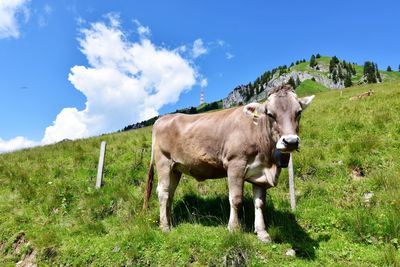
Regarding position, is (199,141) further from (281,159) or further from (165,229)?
(165,229)

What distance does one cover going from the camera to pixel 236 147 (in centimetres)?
708

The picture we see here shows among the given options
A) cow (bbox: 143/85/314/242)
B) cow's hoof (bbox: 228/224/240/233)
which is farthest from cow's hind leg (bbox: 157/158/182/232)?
cow's hoof (bbox: 228/224/240/233)

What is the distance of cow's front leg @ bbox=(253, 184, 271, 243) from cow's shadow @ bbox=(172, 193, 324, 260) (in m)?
0.21

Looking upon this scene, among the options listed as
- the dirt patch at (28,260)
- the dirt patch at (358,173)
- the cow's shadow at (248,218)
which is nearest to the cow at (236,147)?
the cow's shadow at (248,218)

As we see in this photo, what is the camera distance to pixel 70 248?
774 centimetres

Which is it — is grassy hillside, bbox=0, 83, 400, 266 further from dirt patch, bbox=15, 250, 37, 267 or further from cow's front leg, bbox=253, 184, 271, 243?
cow's front leg, bbox=253, 184, 271, 243

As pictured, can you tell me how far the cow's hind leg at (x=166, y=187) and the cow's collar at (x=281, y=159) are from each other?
2809mm

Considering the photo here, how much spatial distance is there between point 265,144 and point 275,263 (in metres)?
2.12

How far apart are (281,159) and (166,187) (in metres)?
2.97

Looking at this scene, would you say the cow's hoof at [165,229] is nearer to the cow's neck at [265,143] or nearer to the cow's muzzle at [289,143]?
the cow's neck at [265,143]

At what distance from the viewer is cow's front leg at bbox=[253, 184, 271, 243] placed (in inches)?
272

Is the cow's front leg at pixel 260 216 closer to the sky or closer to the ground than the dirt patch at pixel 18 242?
closer to the sky

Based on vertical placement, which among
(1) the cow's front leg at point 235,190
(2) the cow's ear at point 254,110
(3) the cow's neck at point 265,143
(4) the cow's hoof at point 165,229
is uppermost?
(2) the cow's ear at point 254,110

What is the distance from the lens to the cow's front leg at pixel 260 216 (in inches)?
272
